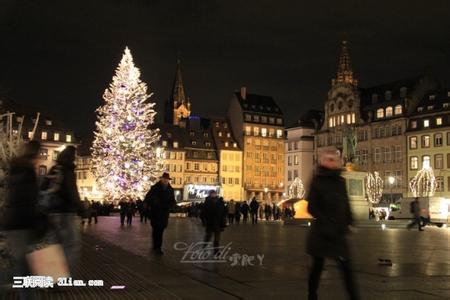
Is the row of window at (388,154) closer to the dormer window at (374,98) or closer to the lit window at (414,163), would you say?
the lit window at (414,163)

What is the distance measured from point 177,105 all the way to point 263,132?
118 ft

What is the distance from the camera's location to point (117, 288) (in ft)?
32.9

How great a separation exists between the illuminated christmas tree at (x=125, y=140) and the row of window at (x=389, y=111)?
55.0 m

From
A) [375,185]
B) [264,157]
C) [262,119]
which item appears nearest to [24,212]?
[375,185]

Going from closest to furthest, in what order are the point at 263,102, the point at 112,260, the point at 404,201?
the point at 112,260, the point at 404,201, the point at 263,102

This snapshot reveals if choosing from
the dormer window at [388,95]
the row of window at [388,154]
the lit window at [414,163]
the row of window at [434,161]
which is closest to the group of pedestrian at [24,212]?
the row of window at [434,161]

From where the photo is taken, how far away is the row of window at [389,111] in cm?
9525

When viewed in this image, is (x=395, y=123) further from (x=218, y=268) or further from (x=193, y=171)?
(x=218, y=268)

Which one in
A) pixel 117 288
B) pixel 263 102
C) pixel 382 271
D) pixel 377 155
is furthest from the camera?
pixel 263 102

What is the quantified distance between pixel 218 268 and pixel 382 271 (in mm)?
3219

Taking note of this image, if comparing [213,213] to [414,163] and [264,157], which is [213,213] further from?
[264,157]

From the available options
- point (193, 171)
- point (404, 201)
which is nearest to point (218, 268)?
point (404, 201)

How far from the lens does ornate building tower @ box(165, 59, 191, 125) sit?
160m

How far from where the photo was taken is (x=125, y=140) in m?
47.8
